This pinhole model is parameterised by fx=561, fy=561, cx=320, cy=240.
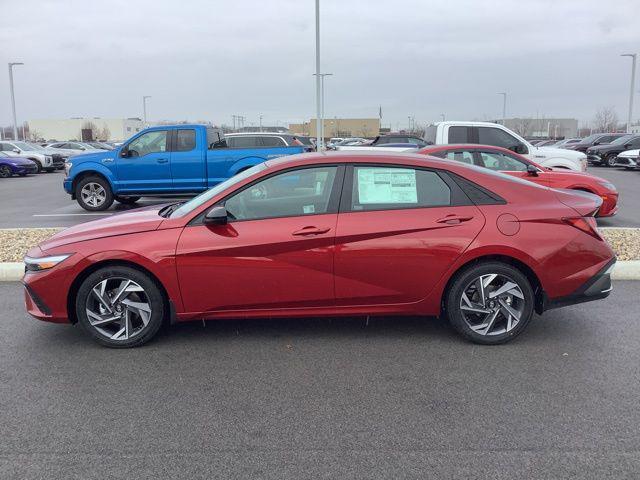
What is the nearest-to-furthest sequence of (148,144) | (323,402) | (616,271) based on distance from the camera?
(323,402) < (616,271) < (148,144)

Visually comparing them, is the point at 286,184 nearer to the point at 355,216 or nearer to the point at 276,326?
the point at 355,216

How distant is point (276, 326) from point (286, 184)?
135cm

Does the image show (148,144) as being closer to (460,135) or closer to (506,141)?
(460,135)

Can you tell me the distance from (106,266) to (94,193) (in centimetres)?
919

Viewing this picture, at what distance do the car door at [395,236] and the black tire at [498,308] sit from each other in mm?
189

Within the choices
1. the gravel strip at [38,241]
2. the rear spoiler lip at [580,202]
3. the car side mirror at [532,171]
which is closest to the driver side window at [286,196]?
the rear spoiler lip at [580,202]

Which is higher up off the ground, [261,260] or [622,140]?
[622,140]

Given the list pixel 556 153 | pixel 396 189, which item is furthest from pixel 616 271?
pixel 556 153

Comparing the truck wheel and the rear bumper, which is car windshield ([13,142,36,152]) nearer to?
the truck wheel

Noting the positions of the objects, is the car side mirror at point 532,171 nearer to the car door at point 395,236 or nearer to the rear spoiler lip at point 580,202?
the rear spoiler lip at point 580,202

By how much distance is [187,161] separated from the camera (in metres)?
12.5

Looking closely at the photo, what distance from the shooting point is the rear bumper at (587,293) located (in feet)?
15.3

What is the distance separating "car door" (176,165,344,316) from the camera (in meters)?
4.48

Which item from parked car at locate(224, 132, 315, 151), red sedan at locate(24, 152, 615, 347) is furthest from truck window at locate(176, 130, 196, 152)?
red sedan at locate(24, 152, 615, 347)
